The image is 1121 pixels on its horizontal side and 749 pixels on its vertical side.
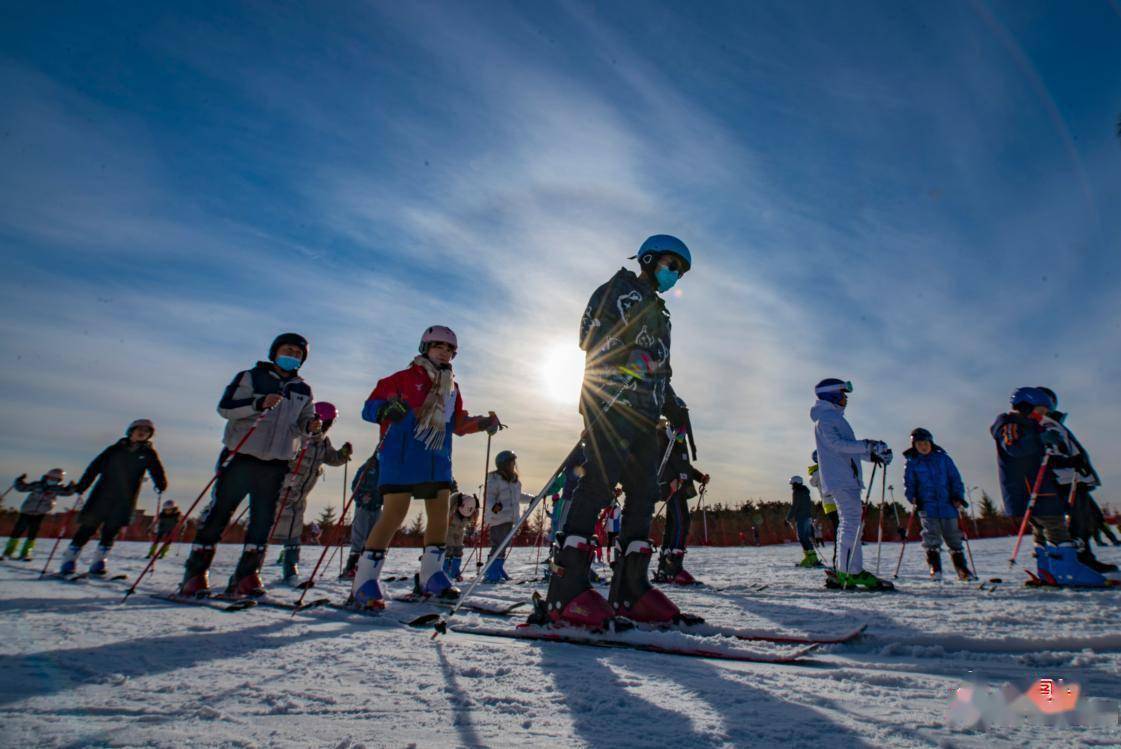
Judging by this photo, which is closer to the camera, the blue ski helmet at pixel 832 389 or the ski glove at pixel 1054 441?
the ski glove at pixel 1054 441

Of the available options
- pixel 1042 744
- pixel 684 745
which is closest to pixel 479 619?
pixel 684 745

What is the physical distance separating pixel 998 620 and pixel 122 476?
9.76 m

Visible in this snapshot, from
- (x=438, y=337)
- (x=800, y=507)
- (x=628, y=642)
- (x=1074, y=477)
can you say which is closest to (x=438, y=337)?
(x=438, y=337)

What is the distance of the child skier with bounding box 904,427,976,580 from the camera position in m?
7.52

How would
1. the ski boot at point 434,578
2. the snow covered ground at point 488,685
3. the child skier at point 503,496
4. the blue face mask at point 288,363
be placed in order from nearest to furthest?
1. the snow covered ground at point 488,685
2. the ski boot at point 434,578
3. the blue face mask at point 288,363
4. the child skier at point 503,496

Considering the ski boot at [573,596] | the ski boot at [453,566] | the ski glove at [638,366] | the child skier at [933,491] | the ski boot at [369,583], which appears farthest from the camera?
the ski boot at [453,566]

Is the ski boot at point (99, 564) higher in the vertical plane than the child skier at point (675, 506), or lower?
lower

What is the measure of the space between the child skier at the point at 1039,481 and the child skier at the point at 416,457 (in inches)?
228

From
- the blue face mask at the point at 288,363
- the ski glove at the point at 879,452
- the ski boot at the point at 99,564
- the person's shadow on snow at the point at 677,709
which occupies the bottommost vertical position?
the ski boot at the point at 99,564

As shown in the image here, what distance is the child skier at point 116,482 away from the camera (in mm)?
7238

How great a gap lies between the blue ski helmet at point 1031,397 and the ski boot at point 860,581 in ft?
8.74

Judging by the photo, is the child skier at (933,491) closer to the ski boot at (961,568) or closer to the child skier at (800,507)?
the ski boot at (961,568)

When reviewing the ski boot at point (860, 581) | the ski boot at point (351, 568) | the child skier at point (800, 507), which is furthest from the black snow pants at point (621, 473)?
the child skier at point (800, 507)

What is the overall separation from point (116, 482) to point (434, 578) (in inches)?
240
